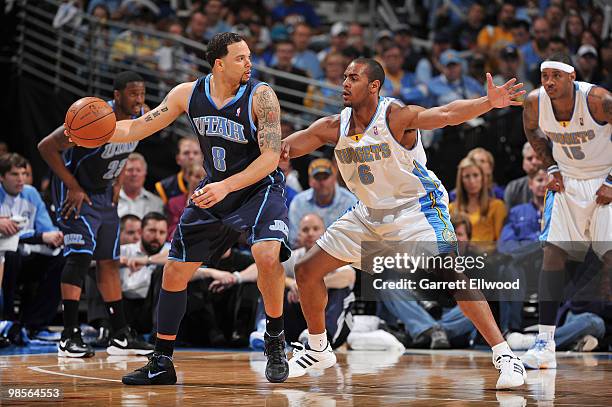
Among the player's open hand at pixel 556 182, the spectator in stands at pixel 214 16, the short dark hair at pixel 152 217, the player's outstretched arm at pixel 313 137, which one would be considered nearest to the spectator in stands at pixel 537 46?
the spectator in stands at pixel 214 16

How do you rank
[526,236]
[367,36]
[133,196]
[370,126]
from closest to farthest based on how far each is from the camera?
[370,126], [526,236], [133,196], [367,36]

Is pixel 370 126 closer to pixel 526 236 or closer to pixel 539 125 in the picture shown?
pixel 539 125

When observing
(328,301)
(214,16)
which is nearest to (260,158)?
(328,301)

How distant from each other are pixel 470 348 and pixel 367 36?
7.09m

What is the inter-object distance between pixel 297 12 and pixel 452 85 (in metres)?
3.80

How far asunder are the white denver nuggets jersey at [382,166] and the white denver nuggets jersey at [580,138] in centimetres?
158

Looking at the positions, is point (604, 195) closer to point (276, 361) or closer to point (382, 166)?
point (382, 166)

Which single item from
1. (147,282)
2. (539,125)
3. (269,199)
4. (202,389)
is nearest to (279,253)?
(269,199)

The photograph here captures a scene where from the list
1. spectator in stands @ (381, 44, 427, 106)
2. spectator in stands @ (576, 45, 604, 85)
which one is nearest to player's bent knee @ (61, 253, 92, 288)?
spectator in stands @ (381, 44, 427, 106)

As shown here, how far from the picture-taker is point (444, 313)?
933 centimetres

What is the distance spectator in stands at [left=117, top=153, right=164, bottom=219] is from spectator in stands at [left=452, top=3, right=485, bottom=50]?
5693 mm

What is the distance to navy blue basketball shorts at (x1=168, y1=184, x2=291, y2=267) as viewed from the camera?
5.55 m

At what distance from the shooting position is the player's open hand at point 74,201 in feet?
24.8

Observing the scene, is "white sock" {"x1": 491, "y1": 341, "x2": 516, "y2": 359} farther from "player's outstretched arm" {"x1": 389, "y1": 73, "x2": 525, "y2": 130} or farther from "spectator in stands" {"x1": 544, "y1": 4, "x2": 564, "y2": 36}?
"spectator in stands" {"x1": 544, "y1": 4, "x2": 564, "y2": 36}
